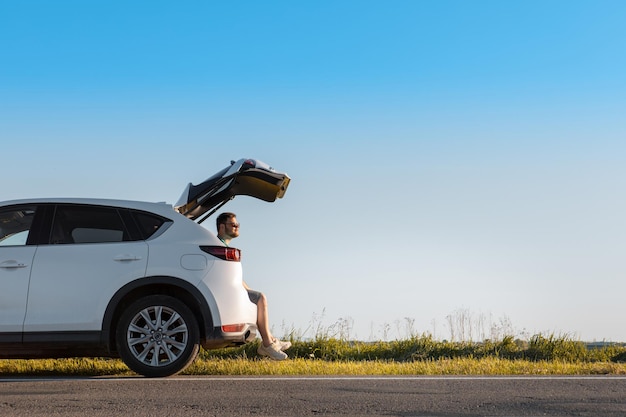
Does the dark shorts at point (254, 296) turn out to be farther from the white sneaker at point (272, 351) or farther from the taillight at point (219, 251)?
the taillight at point (219, 251)

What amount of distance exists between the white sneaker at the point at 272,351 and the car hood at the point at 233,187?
1732mm

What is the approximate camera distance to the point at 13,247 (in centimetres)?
852

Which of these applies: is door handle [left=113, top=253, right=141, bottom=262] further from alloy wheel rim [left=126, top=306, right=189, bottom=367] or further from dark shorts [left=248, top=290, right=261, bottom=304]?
dark shorts [left=248, top=290, right=261, bottom=304]

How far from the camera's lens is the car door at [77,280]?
8391 mm

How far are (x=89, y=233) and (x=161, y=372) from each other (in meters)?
1.60

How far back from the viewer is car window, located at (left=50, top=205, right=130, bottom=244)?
8641 millimetres

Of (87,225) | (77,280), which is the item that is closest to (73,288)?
(77,280)

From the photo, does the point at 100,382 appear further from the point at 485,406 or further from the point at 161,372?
the point at 485,406

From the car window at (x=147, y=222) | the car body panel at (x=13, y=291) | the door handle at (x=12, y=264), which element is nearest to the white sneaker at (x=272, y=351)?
the car window at (x=147, y=222)

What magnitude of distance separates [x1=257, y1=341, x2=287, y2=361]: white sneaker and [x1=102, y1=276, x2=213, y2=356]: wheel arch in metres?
1.79

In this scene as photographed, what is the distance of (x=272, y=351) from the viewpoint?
1025cm

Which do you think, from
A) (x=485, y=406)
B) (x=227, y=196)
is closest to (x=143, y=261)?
(x=227, y=196)

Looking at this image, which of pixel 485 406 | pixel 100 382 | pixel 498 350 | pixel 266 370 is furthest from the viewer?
pixel 498 350

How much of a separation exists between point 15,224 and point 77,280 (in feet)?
3.07
